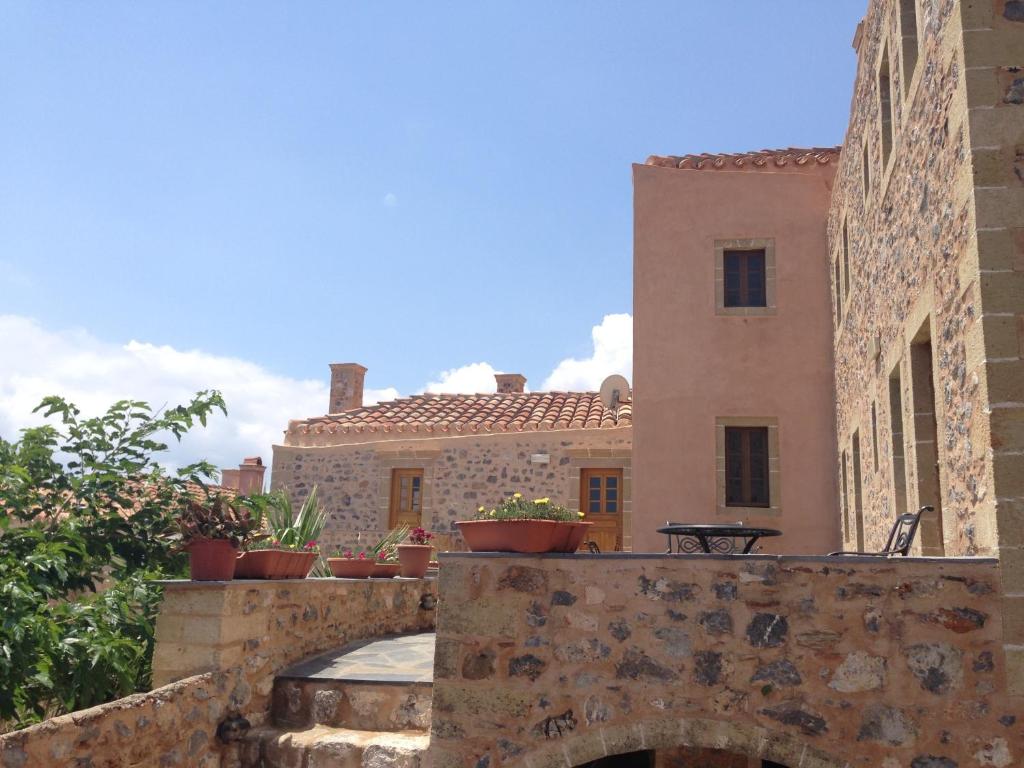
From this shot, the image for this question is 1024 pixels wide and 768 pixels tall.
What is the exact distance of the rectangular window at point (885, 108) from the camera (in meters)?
7.05

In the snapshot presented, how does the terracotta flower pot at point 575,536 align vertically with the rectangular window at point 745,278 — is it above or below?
below

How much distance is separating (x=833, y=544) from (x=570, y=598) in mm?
7203

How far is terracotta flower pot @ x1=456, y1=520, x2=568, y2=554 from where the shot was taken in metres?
4.75

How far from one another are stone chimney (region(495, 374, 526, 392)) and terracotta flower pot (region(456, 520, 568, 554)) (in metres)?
13.9

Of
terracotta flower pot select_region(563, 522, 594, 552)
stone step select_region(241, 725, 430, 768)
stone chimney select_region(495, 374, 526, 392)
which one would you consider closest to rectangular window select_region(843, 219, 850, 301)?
terracotta flower pot select_region(563, 522, 594, 552)

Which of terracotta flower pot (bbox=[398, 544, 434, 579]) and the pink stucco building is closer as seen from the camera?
terracotta flower pot (bbox=[398, 544, 434, 579])

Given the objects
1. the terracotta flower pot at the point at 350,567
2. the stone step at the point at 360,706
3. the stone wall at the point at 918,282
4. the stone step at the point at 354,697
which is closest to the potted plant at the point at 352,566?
the terracotta flower pot at the point at 350,567

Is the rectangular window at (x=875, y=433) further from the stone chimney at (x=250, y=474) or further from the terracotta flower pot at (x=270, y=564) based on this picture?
the stone chimney at (x=250, y=474)

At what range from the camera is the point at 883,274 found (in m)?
7.08

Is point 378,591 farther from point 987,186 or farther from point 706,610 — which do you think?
point 987,186

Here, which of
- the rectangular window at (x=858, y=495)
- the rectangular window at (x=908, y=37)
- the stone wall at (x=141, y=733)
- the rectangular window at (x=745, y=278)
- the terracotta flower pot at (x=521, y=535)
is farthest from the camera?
the rectangular window at (x=745, y=278)

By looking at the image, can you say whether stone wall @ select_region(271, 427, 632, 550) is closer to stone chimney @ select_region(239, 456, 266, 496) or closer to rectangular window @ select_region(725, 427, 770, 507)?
rectangular window @ select_region(725, 427, 770, 507)

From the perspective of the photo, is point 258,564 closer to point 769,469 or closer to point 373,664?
point 373,664

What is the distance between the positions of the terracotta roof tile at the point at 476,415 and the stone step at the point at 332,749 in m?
9.31
